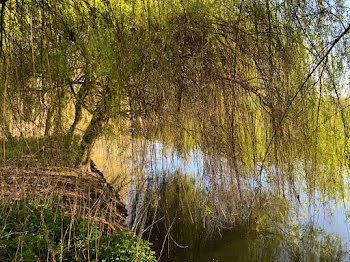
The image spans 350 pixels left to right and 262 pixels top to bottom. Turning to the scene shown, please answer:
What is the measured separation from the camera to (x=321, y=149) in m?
2.91

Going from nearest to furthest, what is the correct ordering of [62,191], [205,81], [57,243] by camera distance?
[57,243], [205,81], [62,191]

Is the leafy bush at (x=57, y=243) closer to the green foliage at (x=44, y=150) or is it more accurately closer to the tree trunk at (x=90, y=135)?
the green foliage at (x=44, y=150)

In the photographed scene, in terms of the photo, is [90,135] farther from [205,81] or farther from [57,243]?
[205,81]

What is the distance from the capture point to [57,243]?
6.60 feet

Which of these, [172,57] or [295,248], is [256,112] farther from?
[295,248]

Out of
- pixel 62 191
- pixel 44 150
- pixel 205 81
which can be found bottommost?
pixel 62 191

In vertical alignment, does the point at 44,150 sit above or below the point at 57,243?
above

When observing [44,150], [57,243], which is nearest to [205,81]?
[44,150]

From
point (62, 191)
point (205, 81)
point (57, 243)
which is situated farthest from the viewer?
point (62, 191)

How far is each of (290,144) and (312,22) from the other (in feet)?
2.42

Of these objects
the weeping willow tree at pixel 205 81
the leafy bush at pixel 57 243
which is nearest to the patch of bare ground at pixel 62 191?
the leafy bush at pixel 57 243

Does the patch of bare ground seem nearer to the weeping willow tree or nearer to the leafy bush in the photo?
the leafy bush

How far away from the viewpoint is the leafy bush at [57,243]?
1768 mm

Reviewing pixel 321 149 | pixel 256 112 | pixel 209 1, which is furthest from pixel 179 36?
pixel 321 149
